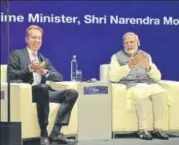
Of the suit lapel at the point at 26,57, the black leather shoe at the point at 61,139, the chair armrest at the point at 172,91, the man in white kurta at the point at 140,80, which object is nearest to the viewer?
the black leather shoe at the point at 61,139

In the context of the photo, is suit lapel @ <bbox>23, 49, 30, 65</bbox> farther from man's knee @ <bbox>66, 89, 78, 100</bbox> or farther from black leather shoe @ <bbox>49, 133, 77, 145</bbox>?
black leather shoe @ <bbox>49, 133, 77, 145</bbox>

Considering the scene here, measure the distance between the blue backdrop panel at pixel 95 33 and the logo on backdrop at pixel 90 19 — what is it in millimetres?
14

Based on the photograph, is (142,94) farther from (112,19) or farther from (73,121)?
(112,19)

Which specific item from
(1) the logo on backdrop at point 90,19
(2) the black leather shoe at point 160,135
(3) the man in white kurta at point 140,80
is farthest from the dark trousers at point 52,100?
(1) the logo on backdrop at point 90,19

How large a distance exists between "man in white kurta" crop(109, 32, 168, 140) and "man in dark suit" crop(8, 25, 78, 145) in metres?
0.72

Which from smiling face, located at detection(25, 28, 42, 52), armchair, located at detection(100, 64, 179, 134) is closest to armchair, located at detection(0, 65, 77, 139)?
smiling face, located at detection(25, 28, 42, 52)

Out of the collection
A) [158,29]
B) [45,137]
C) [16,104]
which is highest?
[158,29]

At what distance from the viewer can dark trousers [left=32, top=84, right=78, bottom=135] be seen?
5.06 meters

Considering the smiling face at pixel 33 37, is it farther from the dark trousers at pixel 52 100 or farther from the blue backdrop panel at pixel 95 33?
the blue backdrop panel at pixel 95 33

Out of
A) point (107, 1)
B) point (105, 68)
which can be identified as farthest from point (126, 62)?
point (107, 1)

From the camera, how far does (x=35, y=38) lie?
5492mm

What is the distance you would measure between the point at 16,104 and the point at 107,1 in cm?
227

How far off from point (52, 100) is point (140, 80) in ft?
3.65

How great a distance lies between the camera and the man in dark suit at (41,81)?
16.6 ft
